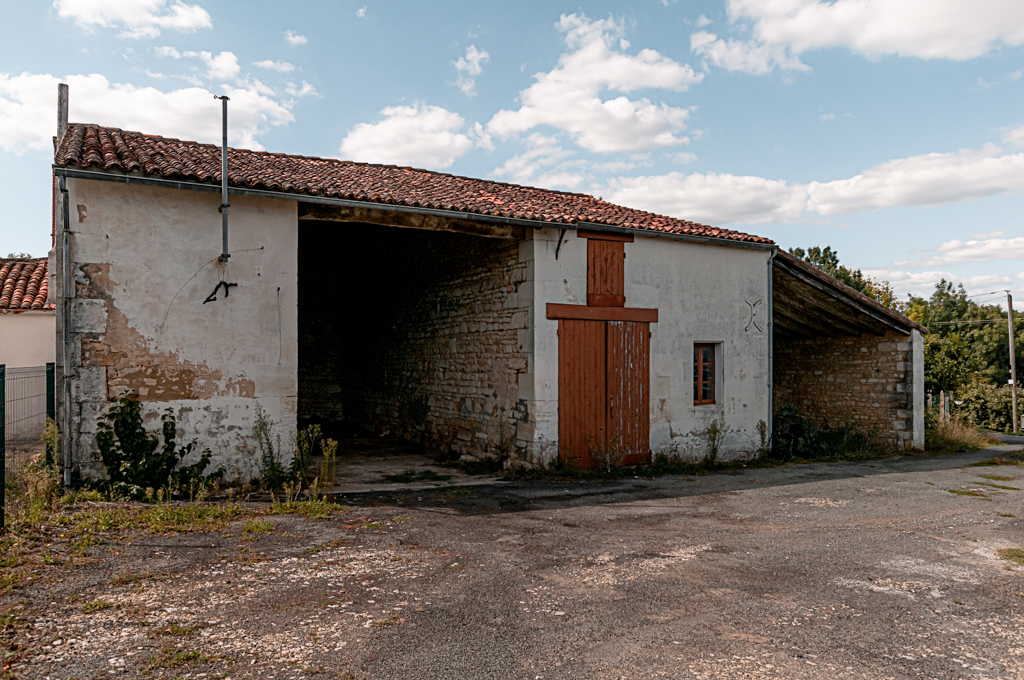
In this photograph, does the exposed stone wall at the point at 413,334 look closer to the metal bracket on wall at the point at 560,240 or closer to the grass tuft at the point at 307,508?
the metal bracket on wall at the point at 560,240

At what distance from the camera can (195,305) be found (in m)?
7.88

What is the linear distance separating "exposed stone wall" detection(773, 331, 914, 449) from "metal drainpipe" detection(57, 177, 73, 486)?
12698 millimetres

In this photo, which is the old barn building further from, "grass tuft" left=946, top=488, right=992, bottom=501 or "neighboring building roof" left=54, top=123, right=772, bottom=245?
"grass tuft" left=946, top=488, right=992, bottom=501

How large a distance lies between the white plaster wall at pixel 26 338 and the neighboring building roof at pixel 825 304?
48.2 ft

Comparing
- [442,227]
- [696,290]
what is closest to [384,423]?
[442,227]

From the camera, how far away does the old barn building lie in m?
7.55

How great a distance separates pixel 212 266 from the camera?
7.96 m

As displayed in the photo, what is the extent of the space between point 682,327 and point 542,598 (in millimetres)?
7265

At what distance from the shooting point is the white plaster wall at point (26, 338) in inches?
520

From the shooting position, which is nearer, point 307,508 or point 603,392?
point 307,508

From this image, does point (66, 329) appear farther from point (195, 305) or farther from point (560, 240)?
point (560, 240)

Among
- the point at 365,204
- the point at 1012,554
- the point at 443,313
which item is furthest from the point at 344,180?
the point at 1012,554

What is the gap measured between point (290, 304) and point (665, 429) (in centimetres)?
614

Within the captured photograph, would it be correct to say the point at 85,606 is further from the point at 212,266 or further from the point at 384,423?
the point at 384,423
